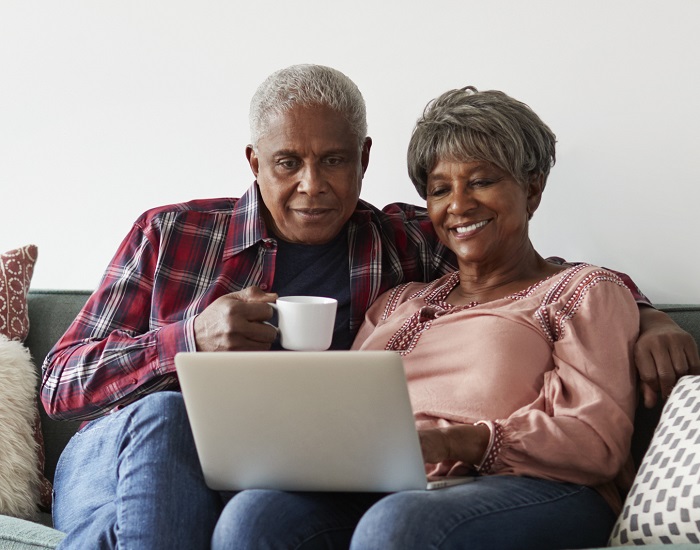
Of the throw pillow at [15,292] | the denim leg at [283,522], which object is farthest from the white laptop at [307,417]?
the throw pillow at [15,292]

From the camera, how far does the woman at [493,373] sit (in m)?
1.40

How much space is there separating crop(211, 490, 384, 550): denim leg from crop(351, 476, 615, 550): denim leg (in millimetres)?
112

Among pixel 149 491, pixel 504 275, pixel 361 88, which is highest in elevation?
pixel 361 88

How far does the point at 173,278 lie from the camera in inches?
79.0

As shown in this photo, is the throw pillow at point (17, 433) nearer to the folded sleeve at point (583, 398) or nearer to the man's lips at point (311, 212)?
the man's lips at point (311, 212)

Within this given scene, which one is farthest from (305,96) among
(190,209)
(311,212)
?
(190,209)

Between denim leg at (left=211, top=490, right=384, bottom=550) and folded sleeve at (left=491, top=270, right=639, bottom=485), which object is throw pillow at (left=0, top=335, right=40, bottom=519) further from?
folded sleeve at (left=491, top=270, right=639, bottom=485)

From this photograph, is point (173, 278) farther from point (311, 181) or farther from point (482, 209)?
point (482, 209)

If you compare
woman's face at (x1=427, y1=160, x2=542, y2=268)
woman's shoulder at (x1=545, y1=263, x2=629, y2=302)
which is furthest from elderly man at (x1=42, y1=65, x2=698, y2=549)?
woman's face at (x1=427, y1=160, x2=542, y2=268)

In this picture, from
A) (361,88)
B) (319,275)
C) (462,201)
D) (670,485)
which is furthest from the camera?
(361,88)

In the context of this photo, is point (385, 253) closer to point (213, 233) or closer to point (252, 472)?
point (213, 233)

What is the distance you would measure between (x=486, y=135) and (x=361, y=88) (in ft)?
2.09

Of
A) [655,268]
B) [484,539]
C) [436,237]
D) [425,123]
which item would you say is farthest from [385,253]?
[484,539]

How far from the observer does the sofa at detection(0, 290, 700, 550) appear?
1.75 metres
